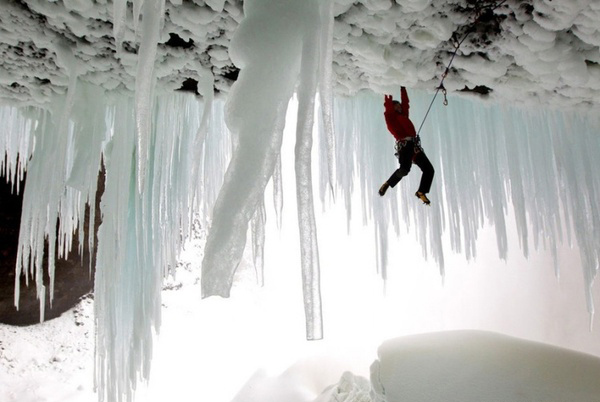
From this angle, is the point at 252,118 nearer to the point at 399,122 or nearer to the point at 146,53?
the point at 146,53

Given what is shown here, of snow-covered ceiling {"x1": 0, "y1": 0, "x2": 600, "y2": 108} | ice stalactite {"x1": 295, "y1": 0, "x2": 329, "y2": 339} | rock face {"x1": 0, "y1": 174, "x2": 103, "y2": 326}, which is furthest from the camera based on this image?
rock face {"x1": 0, "y1": 174, "x2": 103, "y2": 326}

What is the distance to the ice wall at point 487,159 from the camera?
261 cm

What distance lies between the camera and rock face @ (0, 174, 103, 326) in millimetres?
4461

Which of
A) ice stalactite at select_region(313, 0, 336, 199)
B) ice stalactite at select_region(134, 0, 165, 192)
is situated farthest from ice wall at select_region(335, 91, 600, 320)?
ice stalactite at select_region(134, 0, 165, 192)

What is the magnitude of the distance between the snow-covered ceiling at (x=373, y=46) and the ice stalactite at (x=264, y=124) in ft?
1.20

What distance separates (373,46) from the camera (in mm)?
1831

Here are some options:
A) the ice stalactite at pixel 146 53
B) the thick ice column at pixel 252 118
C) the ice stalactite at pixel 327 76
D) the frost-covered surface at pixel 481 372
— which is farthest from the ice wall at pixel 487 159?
the ice stalactite at pixel 146 53

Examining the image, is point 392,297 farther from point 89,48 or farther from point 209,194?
point 89,48

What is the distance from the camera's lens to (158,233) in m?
2.45

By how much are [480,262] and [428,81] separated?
12069mm

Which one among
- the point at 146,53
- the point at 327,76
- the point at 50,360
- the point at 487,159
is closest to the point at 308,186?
the point at 327,76

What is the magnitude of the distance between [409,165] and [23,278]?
4915 millimetres

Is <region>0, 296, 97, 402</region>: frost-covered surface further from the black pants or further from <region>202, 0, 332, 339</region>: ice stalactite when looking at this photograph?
<region>202, 0, 332, 339</region>: ice stalactite

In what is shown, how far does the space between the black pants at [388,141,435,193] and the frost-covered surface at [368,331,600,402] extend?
70.0 inches
